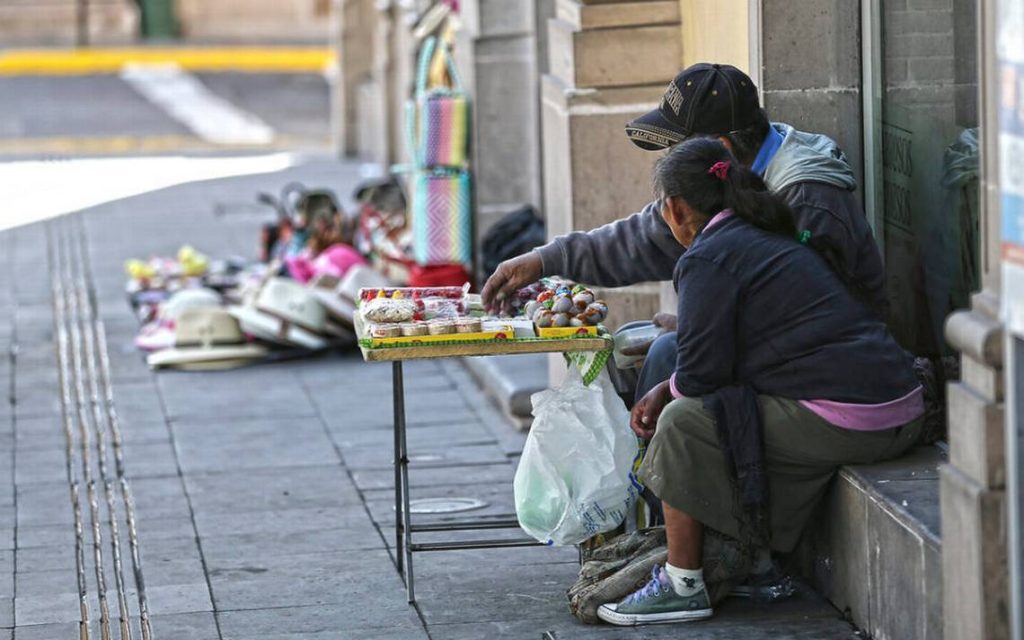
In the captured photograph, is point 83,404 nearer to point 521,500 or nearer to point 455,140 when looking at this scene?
point 455,140

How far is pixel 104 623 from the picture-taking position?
18.9 ft

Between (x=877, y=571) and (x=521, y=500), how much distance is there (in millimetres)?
1047

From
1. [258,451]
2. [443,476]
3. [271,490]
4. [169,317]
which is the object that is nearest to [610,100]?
[443,476]

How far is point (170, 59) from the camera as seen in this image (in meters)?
30.5

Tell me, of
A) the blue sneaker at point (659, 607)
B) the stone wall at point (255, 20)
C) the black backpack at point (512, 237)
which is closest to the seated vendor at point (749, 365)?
the blue sneaker at point (659, 607)

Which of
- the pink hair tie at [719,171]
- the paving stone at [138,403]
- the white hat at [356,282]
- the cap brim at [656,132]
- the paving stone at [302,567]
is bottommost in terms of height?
the paving stone at [302,567]

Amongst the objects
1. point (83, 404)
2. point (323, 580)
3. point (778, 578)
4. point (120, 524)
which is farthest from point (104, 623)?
point (83, 404)

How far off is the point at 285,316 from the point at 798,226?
4824mm

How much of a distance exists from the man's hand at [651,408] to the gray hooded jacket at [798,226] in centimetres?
61

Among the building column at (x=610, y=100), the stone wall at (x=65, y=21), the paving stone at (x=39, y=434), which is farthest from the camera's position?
the stone wall at (x=65, y=21)

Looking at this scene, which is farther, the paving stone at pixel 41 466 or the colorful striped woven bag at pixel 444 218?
the colorful striped woven bag at pixel 444 218

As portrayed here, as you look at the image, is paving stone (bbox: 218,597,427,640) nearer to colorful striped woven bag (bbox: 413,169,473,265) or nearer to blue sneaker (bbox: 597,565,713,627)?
blue sneaker (bbox: 597,565,713,627)

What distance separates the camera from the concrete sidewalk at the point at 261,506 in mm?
5668

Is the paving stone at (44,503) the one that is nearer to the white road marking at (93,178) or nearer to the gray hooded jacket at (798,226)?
the gray hooded jacket at (798,226)
